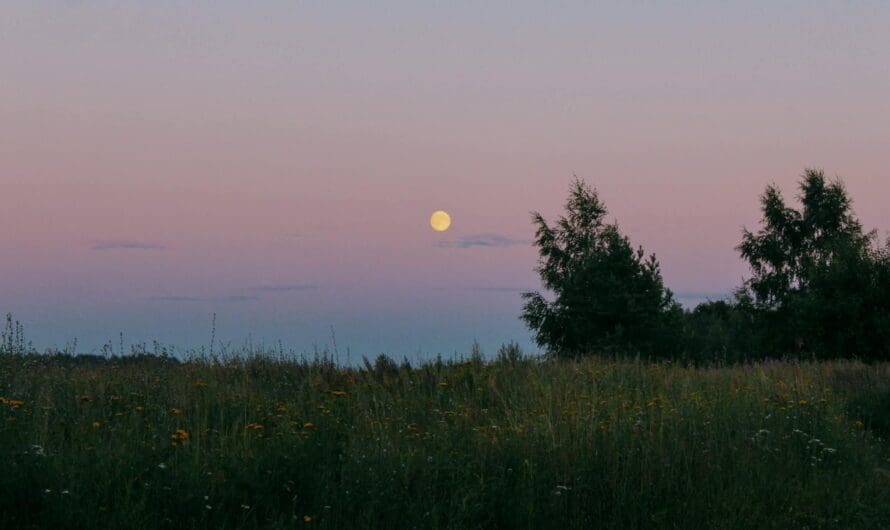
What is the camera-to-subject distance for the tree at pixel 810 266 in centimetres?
3759

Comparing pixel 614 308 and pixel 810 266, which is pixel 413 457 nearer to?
pixel 614 308

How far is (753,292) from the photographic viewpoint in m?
48.5

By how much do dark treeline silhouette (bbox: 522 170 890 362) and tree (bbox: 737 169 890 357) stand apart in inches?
2.2

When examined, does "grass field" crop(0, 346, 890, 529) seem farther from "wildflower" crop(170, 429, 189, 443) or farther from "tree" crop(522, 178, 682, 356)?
"tree" crop(522, 178, 682, 356)

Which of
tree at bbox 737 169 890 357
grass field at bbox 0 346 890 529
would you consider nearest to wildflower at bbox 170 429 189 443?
grass field at bbox 0 346 890 529

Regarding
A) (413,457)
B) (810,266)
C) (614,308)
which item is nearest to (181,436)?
(413,457)

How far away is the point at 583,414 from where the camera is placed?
1079cm

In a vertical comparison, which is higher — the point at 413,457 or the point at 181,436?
the point at 181,436

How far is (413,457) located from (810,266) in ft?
135

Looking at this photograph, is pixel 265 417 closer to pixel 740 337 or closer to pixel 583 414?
pixel 583 414

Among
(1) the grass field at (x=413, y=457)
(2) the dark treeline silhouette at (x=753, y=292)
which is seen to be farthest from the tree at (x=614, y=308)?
(1) the grass field at (x=413, y=457)

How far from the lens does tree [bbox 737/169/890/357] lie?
37.6 m

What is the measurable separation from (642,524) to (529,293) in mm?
38079

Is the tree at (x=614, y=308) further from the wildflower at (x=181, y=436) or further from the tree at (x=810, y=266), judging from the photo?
the wildflower at (x=181, y=436)
